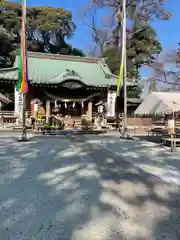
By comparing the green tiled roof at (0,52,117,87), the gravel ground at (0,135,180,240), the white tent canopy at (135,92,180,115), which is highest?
the green tiled roof at (0,52,117,87)

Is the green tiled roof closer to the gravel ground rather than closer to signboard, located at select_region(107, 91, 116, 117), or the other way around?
signboard, located at select_region(107, 91, 116, 117)

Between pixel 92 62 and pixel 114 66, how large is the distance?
6.33 metres

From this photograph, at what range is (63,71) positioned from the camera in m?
19.9

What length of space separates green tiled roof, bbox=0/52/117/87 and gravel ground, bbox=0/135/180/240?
12.9 m

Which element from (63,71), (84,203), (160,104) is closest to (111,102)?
(160,104)

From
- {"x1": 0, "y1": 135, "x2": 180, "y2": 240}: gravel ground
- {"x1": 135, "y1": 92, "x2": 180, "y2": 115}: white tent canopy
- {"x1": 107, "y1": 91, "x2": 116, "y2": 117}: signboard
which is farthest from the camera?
{"x1": 107, "y1": 91, "x2": 116, "y2": 117}: signboard

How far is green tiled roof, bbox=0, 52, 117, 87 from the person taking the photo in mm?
17578

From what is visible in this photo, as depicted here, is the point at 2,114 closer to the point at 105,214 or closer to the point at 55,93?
the point at 55,93

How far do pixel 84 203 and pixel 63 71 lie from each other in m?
17.6

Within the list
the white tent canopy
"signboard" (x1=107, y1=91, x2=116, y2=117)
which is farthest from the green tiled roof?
the white tent canopy

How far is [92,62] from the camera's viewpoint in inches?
897

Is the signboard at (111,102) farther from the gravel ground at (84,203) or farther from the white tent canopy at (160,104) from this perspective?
the gravel ground at (84,203)

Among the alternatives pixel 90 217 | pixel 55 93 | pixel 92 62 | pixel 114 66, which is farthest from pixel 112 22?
pixel 90 217

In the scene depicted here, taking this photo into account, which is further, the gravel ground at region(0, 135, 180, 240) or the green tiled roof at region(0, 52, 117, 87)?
the green tiled roof at region(0, 52, 117, 87)
